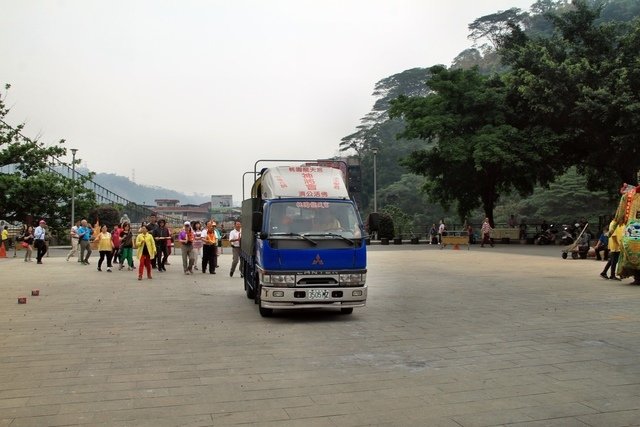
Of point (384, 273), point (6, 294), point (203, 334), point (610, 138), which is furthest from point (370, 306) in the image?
point (610, 138)

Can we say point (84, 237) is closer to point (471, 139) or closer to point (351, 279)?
point (351, 279)

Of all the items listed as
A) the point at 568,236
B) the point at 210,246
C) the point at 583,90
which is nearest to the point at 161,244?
the point at 210,246

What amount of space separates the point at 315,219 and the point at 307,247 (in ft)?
2.38

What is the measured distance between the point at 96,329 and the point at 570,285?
36.4 ft

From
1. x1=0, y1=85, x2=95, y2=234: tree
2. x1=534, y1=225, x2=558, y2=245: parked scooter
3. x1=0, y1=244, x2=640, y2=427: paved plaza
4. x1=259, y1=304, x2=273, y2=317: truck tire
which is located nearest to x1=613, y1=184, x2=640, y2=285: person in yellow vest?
x1=0, y1=244, x2=640, y2=427: paved plaza

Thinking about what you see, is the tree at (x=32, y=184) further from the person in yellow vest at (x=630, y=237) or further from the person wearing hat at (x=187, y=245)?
the person in yellow vest at (x=630, y=237)

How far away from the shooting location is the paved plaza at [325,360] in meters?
5.03

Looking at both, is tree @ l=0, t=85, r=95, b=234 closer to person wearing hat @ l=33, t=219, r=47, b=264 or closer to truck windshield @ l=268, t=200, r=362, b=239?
person wearing hat @ l=33, t=219, r=47, b=264

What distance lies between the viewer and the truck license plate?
31.3 feet

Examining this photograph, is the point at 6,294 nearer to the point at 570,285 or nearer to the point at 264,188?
the point at 264,188

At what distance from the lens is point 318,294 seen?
9.58 metres

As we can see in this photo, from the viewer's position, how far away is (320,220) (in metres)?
10.1

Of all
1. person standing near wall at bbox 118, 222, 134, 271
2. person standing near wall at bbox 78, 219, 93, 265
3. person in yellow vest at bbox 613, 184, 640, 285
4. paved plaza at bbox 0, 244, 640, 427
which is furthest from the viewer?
person standing near wall at bbox 78, 219, 93, 265

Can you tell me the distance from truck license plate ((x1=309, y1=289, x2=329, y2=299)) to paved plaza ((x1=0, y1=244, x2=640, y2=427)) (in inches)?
17.8
